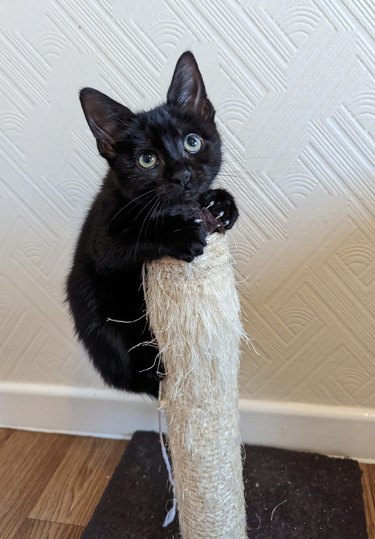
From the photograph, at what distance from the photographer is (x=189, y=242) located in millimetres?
644

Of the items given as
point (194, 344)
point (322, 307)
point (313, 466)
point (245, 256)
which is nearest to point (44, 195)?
point (245, 256)

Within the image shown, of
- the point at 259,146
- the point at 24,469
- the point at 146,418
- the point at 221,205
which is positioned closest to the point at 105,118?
the point at 221,205

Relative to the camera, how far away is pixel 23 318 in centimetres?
126

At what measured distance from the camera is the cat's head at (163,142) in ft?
2.34

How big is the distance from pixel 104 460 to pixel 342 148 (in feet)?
3.25

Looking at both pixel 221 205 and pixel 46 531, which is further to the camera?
pixel 46 531

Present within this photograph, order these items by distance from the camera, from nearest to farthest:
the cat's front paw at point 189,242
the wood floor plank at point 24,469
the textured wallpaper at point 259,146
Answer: the cat's front paw at point 189,242 < the textured wallpaper at point 259,146 < the wood floor plank at point 24,469

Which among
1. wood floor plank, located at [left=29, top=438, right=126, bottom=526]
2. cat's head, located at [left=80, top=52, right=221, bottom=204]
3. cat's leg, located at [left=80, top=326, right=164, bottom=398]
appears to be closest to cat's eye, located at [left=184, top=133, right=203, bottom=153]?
cat's head, located at [left=80, top=52, right=221, bottom=204]

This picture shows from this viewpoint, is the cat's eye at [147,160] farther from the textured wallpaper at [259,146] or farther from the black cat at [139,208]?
the textured wallpaper at [259,146]

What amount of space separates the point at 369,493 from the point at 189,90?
99 cm

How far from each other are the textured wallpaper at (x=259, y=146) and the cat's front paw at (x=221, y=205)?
26 centimetres

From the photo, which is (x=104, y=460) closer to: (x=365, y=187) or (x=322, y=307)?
(x=322, y=307)

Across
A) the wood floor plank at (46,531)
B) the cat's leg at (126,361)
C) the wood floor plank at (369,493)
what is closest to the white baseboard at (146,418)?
the wood floor plank at (369,493)

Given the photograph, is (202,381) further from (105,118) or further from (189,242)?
(105,118)
